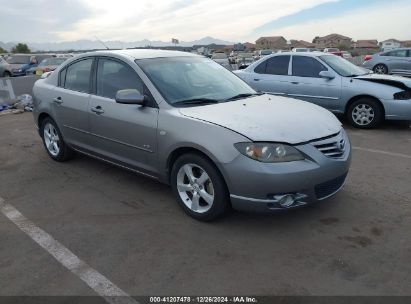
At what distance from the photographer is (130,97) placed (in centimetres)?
397

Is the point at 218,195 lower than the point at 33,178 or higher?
higher

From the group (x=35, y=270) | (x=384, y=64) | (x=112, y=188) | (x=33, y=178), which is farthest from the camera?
(x=384, y=64)

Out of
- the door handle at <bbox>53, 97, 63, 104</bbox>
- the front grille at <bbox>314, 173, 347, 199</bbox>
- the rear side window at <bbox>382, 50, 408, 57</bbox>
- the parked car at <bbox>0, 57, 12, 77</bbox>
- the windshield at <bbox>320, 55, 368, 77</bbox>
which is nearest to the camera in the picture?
the front grille at <bbox>314, 173, 347, 199</bbox>

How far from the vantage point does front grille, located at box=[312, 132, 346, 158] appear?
11.6 ft

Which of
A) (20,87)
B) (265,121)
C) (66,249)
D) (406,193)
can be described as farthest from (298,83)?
(20,87)

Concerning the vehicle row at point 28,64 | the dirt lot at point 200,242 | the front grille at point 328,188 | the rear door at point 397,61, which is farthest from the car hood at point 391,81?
the vehicle row at point 28,64

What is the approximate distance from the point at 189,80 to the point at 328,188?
1.91 metres

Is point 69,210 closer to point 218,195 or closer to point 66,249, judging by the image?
point 66,249

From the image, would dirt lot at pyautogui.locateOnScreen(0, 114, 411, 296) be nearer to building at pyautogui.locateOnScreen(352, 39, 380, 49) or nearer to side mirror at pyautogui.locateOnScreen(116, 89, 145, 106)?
side mirror at pyautogui.locateOnScreen(116, 89, 145, 106)

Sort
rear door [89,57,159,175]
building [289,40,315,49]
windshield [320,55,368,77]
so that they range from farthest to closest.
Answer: building [289,40,315,49]
windshield [320,55,368,77]
rear door [89,57,159,175]

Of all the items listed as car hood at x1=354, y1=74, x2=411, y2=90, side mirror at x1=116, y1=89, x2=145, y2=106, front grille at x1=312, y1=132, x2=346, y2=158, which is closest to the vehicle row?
car hood at x1=354, y1=74, x2=411, y2=90

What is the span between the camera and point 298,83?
331 inches

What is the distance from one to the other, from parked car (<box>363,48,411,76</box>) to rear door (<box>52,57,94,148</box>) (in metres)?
16.5

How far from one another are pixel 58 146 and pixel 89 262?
9.72 ft
